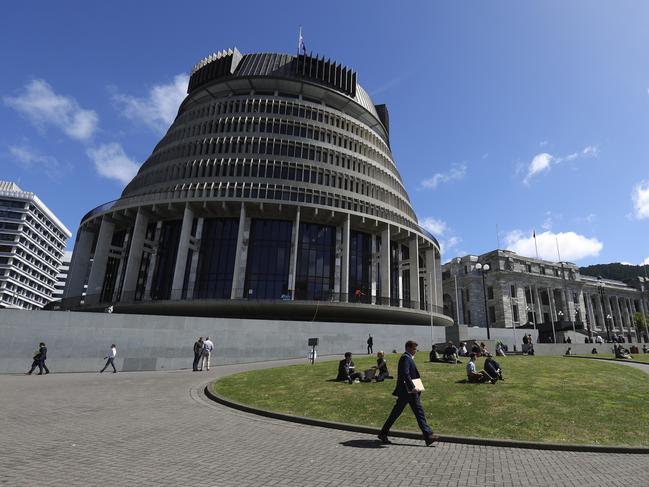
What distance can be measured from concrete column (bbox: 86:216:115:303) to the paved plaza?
1432 inches

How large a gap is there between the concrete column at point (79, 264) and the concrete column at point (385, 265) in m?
35.7

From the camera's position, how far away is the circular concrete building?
41.3 meters

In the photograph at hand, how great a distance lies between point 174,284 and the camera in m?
39.2

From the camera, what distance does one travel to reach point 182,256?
132 feet

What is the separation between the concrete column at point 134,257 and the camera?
40.8 metres

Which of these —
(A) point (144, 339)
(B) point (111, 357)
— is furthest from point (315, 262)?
(B) point (111, 357)

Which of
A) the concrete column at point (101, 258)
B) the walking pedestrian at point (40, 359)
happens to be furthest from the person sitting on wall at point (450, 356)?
the concrete column at point (101, 258)

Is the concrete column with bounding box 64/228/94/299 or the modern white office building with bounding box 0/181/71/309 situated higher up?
the modern white office building with bounding box 0/181/71/309

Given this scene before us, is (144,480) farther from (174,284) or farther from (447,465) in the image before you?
(174,284)

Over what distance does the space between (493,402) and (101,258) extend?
1814 inches

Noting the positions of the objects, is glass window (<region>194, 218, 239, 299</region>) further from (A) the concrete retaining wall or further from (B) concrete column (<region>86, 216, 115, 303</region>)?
(A) the concrete retaining wall

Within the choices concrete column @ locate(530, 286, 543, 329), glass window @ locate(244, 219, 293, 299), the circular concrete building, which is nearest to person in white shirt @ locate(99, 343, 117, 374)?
the circular concrete building

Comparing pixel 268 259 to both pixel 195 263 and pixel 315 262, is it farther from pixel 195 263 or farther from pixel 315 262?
pixel 195 263

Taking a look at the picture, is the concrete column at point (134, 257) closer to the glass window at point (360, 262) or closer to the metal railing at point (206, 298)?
the metal railing at point (206, 298)
